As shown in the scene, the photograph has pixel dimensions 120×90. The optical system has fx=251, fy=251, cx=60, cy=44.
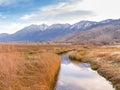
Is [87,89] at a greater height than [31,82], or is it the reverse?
[31,82]

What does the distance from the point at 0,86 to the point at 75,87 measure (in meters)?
12.9

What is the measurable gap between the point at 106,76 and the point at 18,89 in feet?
60.9

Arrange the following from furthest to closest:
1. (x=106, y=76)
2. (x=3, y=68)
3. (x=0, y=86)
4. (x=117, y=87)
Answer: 1. (x=106, y=76)
2. (x=117, y=87)
3. (x=3, y=68)
4. (x=0, y=86)

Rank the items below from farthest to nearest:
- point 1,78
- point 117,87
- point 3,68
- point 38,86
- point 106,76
A: point 106,76 → point 117,87 → point 3,68 → point 38,86 → point 1,78

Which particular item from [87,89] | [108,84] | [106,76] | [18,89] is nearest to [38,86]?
[18,89]

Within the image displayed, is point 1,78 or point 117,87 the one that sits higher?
point 1,78

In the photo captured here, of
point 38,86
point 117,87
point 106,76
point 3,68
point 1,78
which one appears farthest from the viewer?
point 106,76

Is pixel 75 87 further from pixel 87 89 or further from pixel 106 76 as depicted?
pixel 106 76

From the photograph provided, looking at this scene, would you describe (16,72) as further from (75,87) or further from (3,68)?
(75,87)

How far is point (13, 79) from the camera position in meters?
20.7

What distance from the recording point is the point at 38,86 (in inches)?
862

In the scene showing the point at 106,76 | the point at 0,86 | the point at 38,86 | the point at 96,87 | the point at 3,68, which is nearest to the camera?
the point at 0,86

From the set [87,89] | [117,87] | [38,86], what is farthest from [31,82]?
[117,87]

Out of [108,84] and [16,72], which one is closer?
[16,72]
